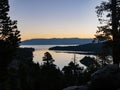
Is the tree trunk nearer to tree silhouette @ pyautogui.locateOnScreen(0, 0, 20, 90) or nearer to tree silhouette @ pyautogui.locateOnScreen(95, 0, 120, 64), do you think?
tree silhouette @ pyautogui.locateOnScreen(95, 0, 120, 64)

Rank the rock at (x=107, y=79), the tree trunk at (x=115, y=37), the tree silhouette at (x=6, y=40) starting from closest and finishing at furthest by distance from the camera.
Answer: the rock at (x=107, y=79) < the tree trunk at (x=115, y=37) < the tree silhouette at (x=6, y=40)

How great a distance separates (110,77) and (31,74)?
67.6m

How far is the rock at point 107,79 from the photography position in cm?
1855

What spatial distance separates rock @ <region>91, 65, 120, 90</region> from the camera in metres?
18.5

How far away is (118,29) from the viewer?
2619 cm

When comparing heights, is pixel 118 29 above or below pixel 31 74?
above

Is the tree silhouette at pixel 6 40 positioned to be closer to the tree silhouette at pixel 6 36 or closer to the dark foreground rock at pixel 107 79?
the tree silhouette at pixel 6 36

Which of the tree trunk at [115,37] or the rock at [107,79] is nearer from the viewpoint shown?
the rock at [107,79]

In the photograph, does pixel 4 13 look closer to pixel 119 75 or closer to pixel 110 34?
pixel 110 34

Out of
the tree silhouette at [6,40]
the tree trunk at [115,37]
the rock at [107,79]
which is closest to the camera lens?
the rock at [107,79]

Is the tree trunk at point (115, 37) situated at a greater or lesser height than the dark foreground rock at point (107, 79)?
greater

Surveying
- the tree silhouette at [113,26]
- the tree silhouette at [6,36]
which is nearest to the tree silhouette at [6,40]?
the tree silhouette at [6,36]

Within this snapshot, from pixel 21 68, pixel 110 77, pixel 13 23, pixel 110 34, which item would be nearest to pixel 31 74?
pixel 21 68

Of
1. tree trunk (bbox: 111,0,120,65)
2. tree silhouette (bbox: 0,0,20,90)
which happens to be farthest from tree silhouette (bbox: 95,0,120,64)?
tree silhouette (bbox: 0,0,20,90)
